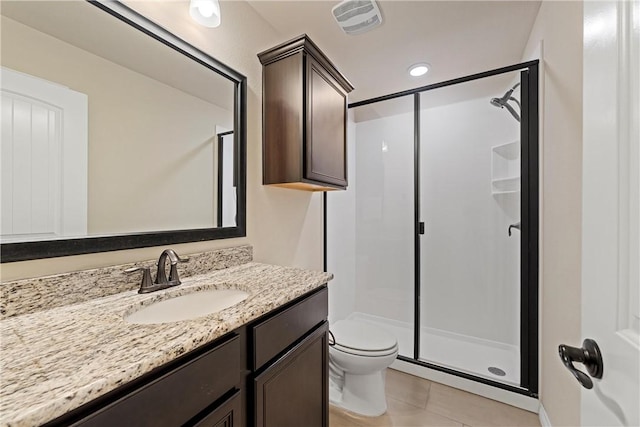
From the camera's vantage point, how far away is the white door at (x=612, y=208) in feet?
1.34

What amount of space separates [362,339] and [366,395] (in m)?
0.32

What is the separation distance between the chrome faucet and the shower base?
198 centimetres

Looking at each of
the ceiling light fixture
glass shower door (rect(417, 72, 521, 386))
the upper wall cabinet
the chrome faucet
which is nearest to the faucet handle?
the chrome faucet

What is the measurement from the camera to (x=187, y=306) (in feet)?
3.38

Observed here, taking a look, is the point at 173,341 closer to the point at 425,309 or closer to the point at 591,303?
the point at 591,303

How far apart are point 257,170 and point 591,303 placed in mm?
1425

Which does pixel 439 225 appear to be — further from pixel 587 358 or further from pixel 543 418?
pixel 587 358

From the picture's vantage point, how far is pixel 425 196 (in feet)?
8.60

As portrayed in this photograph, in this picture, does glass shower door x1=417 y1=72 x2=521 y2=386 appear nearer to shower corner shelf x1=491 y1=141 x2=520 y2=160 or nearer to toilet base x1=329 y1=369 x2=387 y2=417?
shower corner shelf x1=491 y1=141 x2=520 y2=160

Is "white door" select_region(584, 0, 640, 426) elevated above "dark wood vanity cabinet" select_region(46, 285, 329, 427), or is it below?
above

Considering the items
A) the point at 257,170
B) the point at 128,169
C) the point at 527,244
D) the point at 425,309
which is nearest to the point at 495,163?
the point at 527,244

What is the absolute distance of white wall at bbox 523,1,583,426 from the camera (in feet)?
3.67

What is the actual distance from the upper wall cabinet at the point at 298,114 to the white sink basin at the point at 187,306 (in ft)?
2.16

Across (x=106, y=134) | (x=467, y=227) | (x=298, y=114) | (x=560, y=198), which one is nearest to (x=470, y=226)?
(x=467, y=227)
